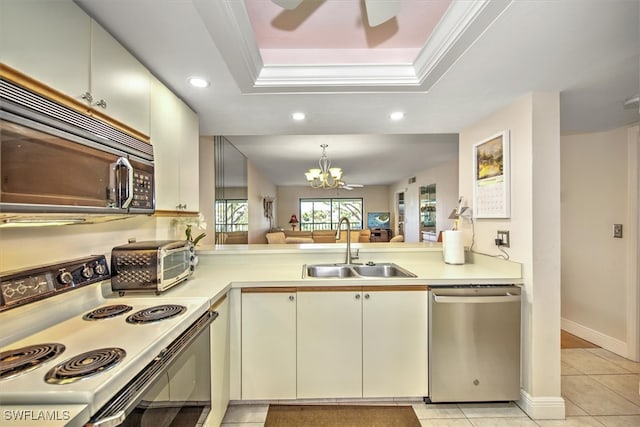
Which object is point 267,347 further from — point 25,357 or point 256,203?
point 256,203

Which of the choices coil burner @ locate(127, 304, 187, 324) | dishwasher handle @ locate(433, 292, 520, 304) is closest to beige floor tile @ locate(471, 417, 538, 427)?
dishwasher handle @ locate(433, 292, 520, 304)

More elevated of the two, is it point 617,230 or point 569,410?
point 617,230

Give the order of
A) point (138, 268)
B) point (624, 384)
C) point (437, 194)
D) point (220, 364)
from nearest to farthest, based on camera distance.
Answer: point (138, 268)
point (220, 364)
point (624, 384)
point (437, 194)

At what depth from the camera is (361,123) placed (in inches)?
97.8

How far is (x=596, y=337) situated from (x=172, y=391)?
12.6 feet

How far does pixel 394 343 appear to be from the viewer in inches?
73.3

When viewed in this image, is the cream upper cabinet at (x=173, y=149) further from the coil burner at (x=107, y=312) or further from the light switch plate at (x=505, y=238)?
the light switch plate at (x=505, y=238)

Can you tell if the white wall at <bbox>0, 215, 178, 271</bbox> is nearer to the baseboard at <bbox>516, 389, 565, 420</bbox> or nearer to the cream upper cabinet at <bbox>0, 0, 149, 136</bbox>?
the cream upper cabinet at <bbox>0, 0, 149, 136</bbox>

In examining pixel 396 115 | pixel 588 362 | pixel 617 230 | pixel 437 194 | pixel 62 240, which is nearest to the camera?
pixel 62 240

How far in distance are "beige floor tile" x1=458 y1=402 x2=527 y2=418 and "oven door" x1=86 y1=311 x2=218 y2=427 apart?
1659 mm

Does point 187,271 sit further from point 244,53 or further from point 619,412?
point 619,412

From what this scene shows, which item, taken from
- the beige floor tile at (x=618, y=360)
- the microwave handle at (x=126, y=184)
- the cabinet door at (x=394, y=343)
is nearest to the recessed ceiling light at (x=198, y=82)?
the microwave handle at (x=126, y=184)

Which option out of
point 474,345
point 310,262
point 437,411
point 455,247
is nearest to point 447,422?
point 437,411

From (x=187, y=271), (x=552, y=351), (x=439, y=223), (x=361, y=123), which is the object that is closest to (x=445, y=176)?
(x=439, y=223)
